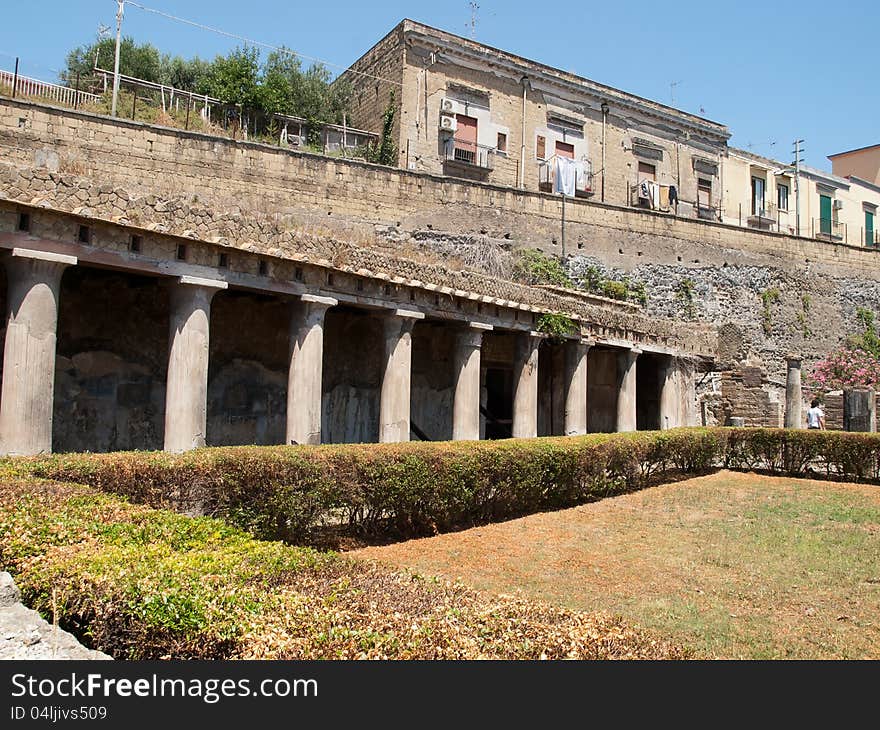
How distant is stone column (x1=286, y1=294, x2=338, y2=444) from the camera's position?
13.2 metres

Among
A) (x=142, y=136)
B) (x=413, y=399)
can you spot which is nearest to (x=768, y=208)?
(x=413, y=399)

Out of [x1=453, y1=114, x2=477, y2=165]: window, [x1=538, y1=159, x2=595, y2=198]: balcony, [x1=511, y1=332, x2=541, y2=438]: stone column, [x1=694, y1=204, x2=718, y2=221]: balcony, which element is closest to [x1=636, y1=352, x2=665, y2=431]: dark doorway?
[x1=511, y1=332, x2=541, y2=438]: stone column

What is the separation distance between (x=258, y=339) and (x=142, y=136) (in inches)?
335

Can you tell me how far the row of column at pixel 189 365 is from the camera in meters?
10.1

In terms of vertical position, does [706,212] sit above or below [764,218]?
below

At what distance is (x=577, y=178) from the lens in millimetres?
33969

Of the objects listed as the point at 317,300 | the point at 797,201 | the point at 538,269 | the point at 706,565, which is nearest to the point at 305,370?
the point at 317,300

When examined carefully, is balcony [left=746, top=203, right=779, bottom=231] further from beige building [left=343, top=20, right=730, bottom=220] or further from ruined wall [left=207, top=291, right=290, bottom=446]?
ruined wall [left=207, top=291, right=290, bottom=446]

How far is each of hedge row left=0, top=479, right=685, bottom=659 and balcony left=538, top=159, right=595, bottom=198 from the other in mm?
29919

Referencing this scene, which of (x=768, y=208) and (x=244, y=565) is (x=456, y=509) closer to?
(x=244, y=565)

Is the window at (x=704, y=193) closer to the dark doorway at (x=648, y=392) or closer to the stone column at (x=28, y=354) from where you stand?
the dark doorway at (x=648, y=392)

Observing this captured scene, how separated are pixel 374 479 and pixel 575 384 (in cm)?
1108

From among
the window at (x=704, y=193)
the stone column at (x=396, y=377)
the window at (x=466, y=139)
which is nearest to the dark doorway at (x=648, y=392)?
the window at (x=466, y=139)

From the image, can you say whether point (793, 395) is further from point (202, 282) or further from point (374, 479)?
point (202, 282)
